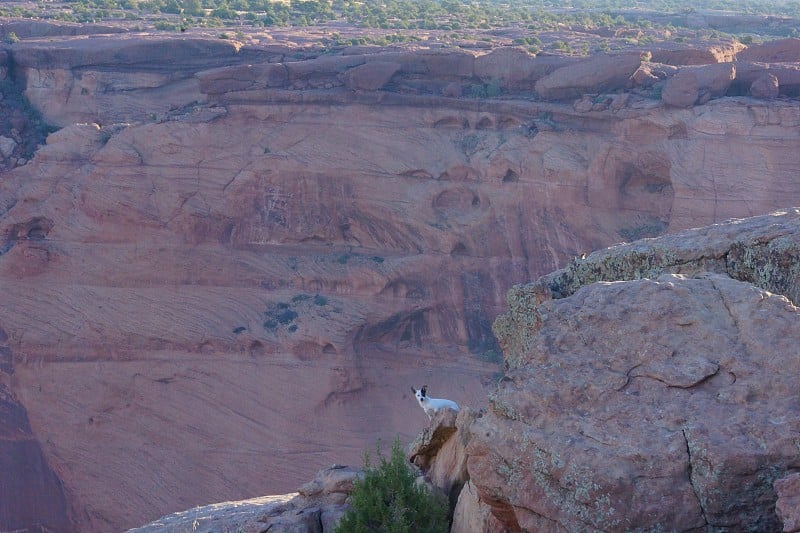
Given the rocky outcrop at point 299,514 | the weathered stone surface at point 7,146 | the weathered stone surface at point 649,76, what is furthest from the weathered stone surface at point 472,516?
the weathered stone surface at point 7,146

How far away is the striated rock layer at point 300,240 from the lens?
73.9ft

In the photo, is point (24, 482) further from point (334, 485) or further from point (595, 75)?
point (595, 75)

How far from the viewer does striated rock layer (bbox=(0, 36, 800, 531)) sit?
2253 centimetres

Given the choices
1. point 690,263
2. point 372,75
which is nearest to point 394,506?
point 690,263

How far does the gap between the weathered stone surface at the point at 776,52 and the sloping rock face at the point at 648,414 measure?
20.4 meters

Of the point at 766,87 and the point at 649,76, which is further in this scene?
the point at 649,76

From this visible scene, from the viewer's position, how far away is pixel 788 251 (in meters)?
8.60

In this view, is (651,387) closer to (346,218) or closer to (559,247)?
(559,247)

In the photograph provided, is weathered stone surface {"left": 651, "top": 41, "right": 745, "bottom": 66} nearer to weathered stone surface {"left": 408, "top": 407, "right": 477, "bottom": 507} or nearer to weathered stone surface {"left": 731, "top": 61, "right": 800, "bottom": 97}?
weathered stone surface {"left": 731, "top": 61, "right": 800, "bottom": 97}

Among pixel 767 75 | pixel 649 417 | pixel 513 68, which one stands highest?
pixel 649 417

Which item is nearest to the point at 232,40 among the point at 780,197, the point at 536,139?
the point at 536,139

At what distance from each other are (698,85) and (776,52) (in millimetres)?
4537

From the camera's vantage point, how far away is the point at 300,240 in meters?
25.2

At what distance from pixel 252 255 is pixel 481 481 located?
18527mm
